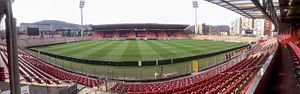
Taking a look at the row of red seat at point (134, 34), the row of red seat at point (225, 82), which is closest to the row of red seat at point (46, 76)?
the row of red seat at point (225, 82)

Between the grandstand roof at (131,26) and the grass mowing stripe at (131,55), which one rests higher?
the grandstand roof at (131,26)

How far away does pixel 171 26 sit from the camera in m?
69.4

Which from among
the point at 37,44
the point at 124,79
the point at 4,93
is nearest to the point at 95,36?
the point at 37,44

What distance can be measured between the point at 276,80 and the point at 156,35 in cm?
6243

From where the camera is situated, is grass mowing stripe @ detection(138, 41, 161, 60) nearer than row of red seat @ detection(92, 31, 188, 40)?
Yes

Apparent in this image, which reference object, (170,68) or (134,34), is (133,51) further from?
(134,34)

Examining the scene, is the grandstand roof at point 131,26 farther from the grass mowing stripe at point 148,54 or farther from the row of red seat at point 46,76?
the row of red seat at point 46,76

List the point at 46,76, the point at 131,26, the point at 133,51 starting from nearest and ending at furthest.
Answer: the point at 46,76 → the point at 133,51 → the point at 131,26

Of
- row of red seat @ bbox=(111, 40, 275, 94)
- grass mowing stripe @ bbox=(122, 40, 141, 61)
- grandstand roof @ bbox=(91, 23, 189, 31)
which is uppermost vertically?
grandstand roof @ bbox=(91, 23, 189, 31)

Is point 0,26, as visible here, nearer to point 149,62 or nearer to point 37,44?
point 149,62

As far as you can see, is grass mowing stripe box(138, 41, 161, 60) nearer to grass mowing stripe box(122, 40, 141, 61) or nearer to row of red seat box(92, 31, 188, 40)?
grass mowing stripe box(122, 40, 141, 61)

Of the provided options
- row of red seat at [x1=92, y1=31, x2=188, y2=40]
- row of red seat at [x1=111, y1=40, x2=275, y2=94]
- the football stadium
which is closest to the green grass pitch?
the football stadium

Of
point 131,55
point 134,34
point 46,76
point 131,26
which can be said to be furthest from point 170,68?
point 134,34

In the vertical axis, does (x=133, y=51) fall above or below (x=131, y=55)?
above
